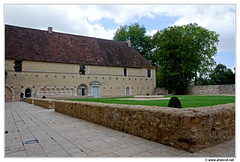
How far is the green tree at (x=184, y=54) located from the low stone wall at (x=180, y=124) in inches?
1175

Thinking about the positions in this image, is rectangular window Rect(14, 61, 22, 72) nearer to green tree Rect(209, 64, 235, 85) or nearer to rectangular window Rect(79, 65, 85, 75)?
rectangular window Rect(79, 65, 85, 75)

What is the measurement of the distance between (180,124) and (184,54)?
104 feet

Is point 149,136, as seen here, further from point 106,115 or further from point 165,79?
point 165,79

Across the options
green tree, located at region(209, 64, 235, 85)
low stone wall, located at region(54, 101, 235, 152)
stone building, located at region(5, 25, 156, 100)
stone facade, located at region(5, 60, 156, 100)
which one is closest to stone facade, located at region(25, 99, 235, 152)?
low stone wall, located at region(54, 101, 235, 152)

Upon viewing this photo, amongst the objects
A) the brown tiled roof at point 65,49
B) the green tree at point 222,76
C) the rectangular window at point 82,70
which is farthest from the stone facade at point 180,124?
the green tree at point 222,76

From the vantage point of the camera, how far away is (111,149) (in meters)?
3.61

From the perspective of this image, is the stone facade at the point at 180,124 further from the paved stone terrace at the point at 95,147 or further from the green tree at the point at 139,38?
the green tree at the point at 139,38

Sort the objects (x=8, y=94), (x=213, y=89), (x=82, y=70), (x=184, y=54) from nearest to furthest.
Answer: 1. (x=8, y=94)
2. (x=213, y=89)
3. (x=82, y=70)
4. (x=184, y=54)

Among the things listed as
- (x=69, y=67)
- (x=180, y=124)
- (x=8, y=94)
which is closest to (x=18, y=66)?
(x=8, y=94)

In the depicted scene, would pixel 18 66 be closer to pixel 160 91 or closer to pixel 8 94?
pixel 8 94

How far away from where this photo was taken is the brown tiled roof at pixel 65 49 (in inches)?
1055

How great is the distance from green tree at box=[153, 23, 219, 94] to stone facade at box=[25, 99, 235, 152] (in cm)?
2984

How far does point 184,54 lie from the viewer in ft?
108

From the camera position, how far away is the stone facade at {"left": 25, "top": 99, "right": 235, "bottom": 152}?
337 centimetres
